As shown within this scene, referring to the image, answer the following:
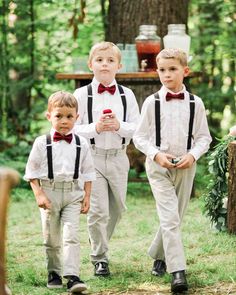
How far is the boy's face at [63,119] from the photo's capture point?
16.7 feet

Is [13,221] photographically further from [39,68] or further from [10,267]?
[39,68]

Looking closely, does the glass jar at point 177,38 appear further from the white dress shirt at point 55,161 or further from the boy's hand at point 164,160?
the white dress shirt at point 55,161

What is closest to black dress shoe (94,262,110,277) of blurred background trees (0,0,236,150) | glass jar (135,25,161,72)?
glass jar (135,25,161,72)

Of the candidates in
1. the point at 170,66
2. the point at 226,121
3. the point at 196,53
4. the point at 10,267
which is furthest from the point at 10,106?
the point at 170,66

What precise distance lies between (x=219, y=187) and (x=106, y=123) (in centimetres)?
192

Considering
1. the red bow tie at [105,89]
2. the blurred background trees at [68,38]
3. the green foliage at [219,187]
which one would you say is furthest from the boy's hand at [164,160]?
the blurred background trees at [68,38]

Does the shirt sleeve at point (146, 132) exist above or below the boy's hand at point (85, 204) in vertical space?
above

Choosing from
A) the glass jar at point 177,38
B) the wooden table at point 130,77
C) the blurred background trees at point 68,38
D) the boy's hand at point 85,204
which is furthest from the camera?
the blurred background trees at point 68,38

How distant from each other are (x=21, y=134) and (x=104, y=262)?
639cm

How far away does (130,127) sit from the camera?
5535 millimetres

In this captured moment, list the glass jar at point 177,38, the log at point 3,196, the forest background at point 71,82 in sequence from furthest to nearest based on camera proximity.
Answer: the glass jar at point 177,38 → the forest background at point 71,82 → the log at point 3,196

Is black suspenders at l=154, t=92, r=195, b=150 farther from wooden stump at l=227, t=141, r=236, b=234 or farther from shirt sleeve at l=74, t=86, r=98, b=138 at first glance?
wooden stump at l=227, t=141, r=236, b=234

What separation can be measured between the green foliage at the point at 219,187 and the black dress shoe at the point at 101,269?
166cm

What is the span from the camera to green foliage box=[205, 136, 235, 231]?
693 centimetres
